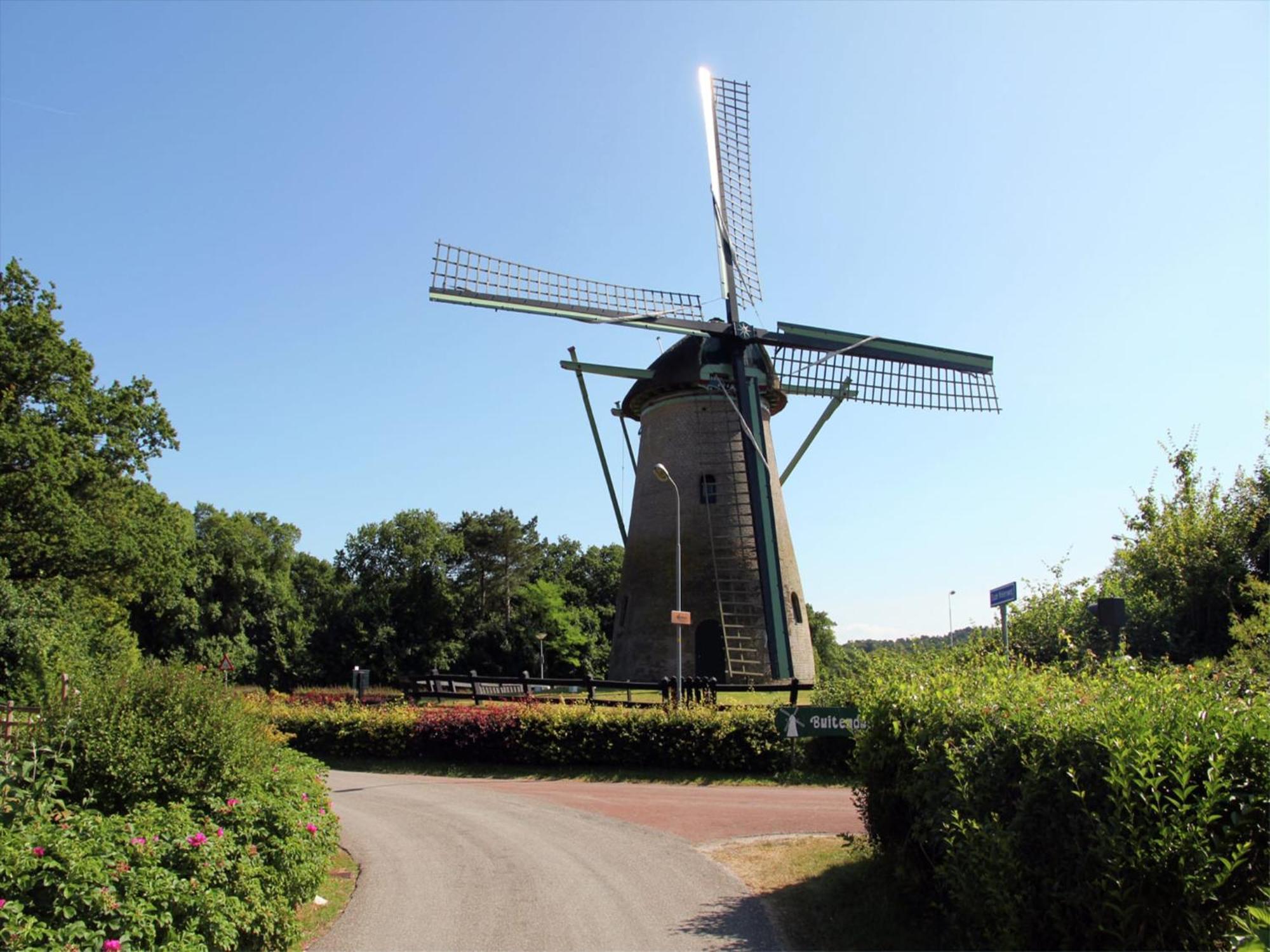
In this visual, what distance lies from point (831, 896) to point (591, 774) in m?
9.88

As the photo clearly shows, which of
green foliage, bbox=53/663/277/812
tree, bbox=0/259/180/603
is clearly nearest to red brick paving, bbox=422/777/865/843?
green foliage, bbox=53/663/277/812

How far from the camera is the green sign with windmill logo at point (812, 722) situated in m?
15.3

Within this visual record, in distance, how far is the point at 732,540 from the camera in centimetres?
2462

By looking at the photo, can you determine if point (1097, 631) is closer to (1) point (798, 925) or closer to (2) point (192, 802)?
(1) point (798, 925)

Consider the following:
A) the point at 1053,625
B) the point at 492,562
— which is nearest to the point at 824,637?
the point at 492,562

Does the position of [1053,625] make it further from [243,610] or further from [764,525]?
[243,610]

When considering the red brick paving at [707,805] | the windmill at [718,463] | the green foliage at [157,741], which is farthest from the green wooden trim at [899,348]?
the green foliage at [157,741]

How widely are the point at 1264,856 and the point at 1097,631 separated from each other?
63.1ft

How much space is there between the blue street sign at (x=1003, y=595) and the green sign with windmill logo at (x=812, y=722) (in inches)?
152

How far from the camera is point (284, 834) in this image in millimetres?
7438

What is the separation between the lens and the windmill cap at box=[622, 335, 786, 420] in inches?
990

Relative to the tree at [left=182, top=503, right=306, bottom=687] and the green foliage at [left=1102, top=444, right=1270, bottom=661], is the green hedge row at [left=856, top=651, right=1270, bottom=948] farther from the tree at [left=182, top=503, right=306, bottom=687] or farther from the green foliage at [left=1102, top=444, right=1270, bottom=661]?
the tree at [left=182, top=503, right=306, bottom=687]

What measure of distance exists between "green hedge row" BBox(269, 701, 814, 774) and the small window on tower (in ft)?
26.8

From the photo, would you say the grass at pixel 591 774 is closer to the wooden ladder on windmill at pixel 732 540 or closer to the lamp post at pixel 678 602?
the lamp post at pixel 678 602
